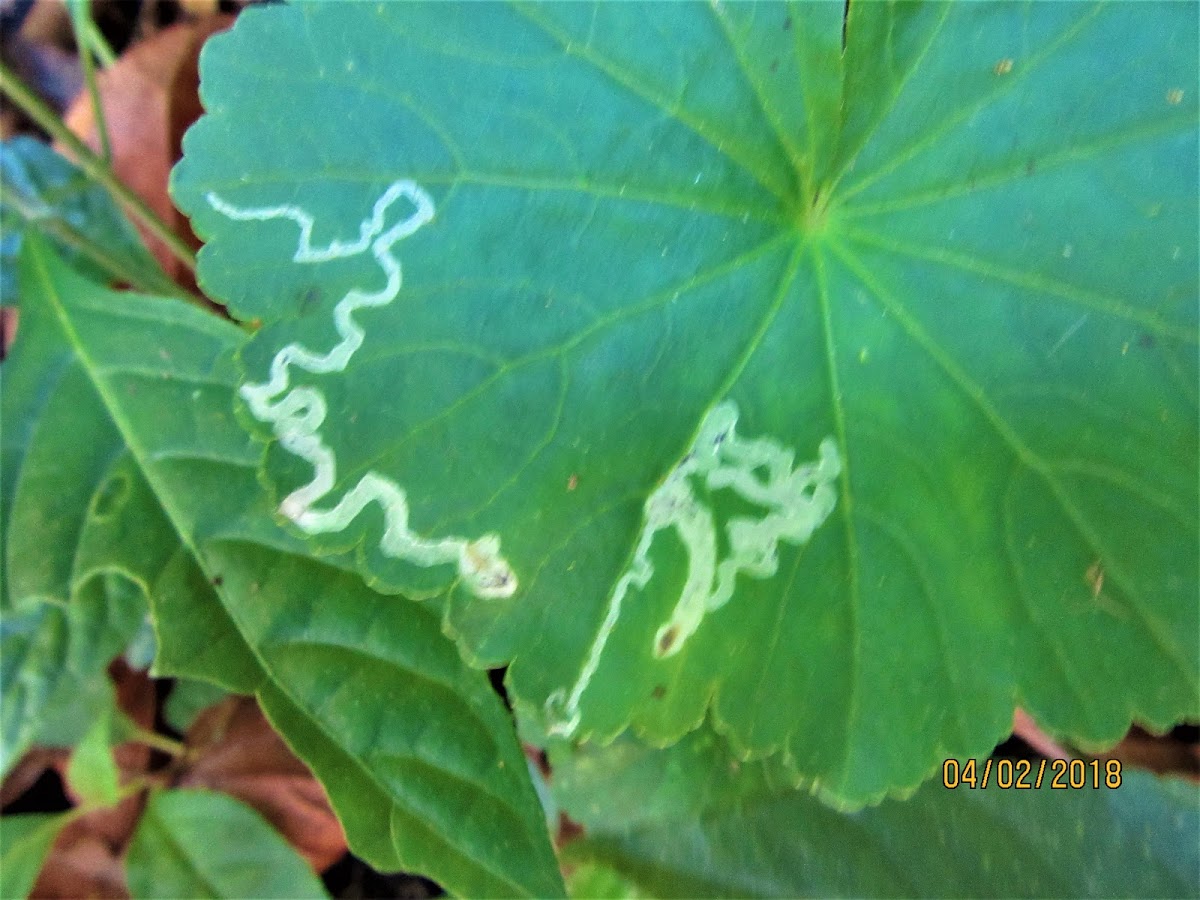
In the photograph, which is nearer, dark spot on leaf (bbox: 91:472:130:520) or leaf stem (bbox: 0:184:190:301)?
dark spot on leaf (bbox: 91:472:130:520)

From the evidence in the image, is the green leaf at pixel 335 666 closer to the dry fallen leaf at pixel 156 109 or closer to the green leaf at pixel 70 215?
the green leaf at pixel 70 215

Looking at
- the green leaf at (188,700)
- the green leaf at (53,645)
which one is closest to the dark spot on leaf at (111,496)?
the green leaf at (53,645)

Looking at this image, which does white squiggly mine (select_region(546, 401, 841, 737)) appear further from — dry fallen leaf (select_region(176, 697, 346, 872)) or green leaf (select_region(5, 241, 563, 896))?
dry fallen leaf (select_region(176, 697, 346, 872))

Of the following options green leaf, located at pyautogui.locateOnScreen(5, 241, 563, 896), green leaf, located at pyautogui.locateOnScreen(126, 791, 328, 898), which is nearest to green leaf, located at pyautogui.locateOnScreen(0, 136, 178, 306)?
green leaf, located at pyautogui.locateOnScreen(5, 241, 563, 896)

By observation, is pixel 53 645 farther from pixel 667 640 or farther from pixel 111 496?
pixel 667 640

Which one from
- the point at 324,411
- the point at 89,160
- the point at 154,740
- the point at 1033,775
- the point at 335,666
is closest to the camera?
the point at 324,411

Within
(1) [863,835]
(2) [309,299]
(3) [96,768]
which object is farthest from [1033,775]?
(3) [96,768]
